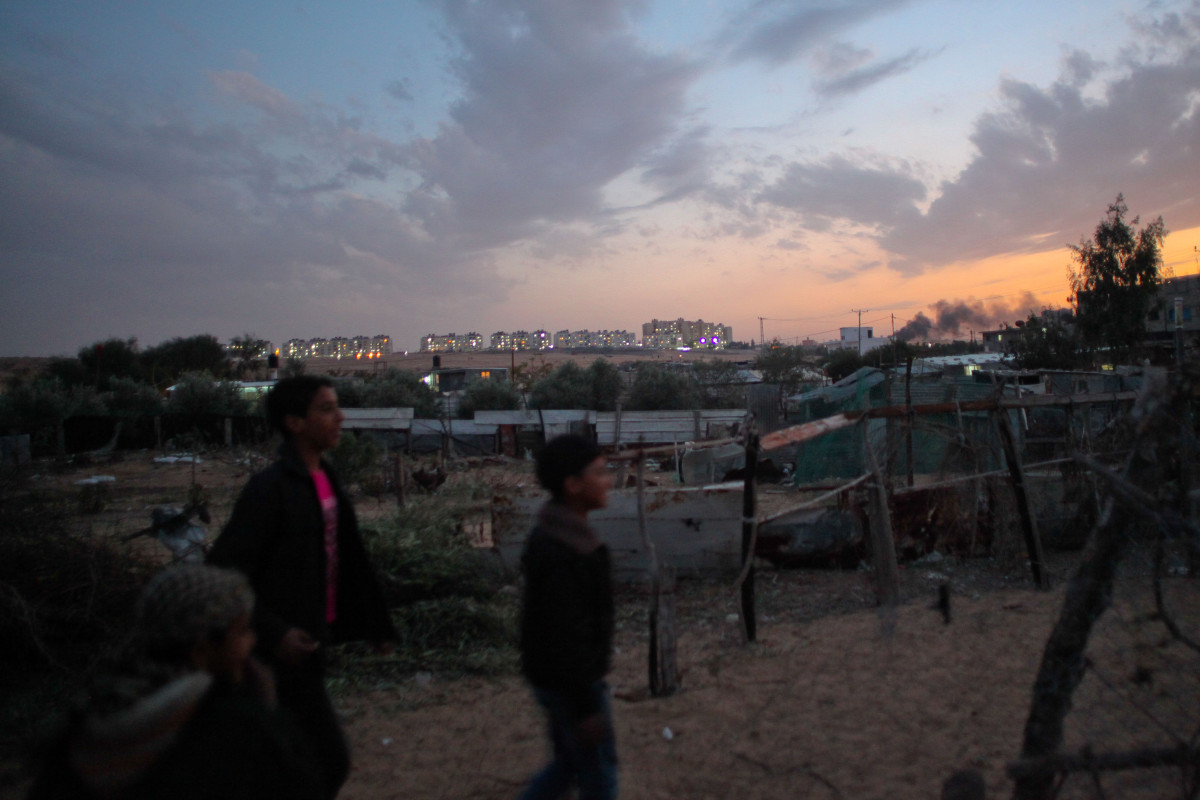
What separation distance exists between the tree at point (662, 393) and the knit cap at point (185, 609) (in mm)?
25958

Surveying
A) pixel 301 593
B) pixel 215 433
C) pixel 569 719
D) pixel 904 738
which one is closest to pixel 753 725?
pixel 904 738

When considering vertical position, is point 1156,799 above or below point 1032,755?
below

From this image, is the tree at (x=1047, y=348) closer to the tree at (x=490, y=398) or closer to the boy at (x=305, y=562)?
the tree at (x=490, y=398)

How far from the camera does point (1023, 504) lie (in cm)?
613

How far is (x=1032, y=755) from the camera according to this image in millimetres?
2305

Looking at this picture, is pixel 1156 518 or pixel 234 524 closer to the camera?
pixel 1156 518

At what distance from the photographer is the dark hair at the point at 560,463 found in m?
2.35

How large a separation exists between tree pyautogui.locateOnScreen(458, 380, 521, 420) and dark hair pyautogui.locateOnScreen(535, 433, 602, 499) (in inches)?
1084

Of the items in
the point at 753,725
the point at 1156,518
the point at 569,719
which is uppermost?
the point at 1156,518

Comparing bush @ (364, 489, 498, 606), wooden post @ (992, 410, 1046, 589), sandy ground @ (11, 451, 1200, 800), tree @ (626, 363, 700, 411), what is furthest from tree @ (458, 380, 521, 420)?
wooden post @ (992, 410, 1046, 589)

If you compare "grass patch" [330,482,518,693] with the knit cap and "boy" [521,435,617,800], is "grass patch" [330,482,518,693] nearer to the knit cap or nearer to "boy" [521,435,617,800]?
"boy" [521,435,617,800]

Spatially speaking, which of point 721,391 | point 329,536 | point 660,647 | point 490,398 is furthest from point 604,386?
point 329,536

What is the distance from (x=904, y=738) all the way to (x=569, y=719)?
2222mm

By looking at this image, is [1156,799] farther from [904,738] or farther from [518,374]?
[518,374]
